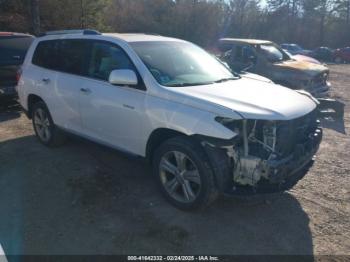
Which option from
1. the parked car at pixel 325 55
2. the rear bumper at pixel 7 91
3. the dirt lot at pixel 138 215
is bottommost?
the parked car at pixel 325 55

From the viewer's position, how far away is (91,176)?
5.06 m

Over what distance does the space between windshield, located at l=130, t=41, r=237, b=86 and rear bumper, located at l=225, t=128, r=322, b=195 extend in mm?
1360

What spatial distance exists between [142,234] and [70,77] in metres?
2.62

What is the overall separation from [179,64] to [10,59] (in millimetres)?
5270

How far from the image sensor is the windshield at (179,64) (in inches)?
174

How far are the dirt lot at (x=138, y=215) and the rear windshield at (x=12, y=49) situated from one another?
11.8ft

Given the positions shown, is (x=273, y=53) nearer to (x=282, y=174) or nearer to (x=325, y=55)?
(x=282, y=174)

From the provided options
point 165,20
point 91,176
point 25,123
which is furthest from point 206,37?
point 91,176

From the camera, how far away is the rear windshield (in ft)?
27.4

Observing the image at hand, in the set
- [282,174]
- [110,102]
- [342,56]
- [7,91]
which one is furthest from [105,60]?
[342,56]

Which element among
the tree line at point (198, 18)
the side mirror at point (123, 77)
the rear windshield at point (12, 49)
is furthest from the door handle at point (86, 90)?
the tree line at point (198, 18)

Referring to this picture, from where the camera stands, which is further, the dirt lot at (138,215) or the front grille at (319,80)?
the front grille at (319,80)

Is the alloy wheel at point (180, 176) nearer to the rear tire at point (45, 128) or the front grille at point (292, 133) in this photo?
the front grille at point (292, 133)

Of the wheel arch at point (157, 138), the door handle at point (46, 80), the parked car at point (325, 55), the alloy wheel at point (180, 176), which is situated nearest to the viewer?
the alloy wheel at point (180, 176)
